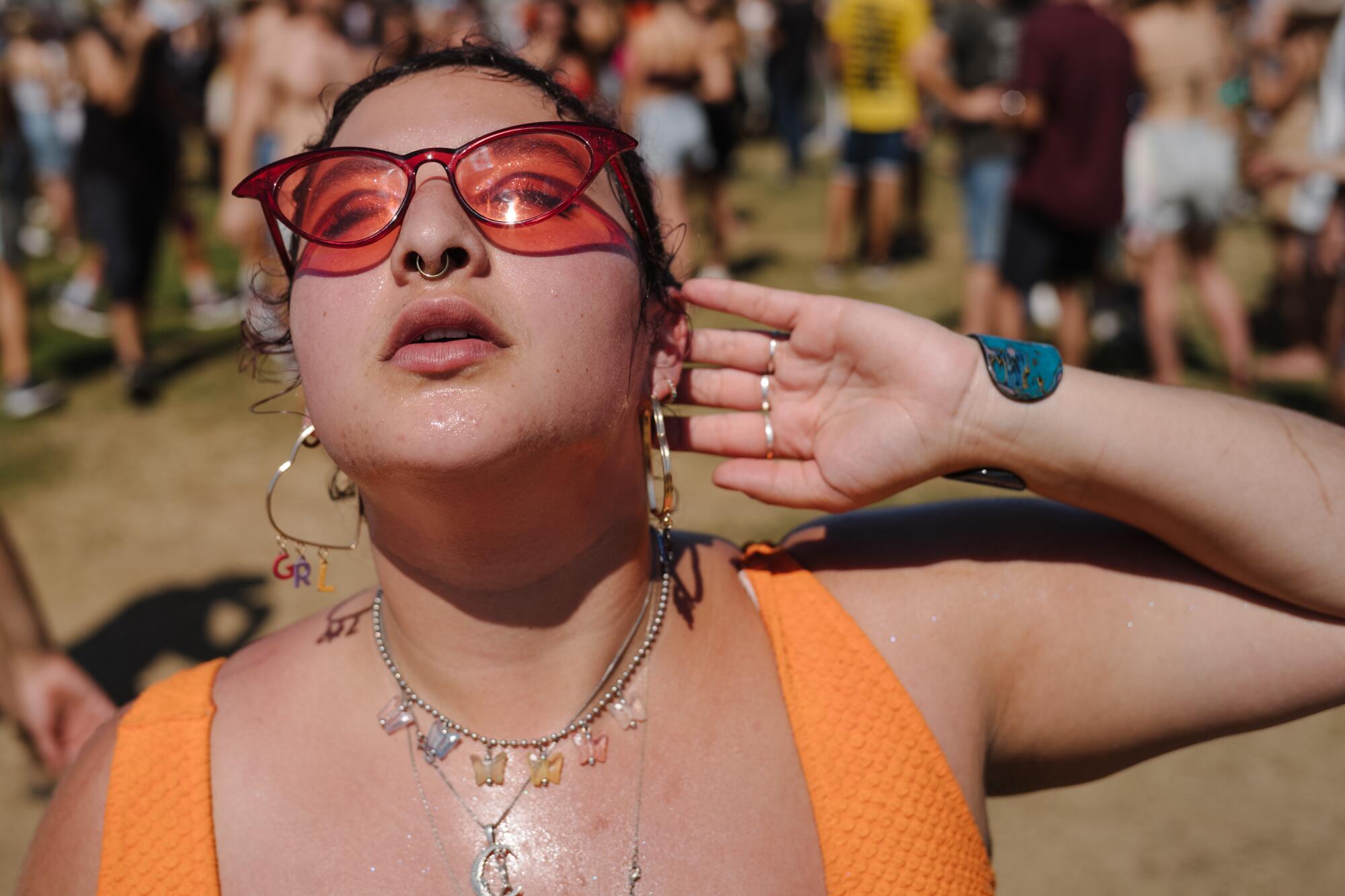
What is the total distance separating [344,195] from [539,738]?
861 mm

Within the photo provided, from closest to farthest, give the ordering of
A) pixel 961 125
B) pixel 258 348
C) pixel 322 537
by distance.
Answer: pixel 258 348
pixel 322 537
pixel 961 125

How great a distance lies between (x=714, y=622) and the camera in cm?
175

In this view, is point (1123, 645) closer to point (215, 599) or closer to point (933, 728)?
point (933, 728)

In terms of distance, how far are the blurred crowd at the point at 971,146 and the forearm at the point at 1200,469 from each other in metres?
2.90

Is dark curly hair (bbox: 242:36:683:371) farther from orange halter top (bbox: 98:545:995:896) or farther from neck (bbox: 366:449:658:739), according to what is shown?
orange halter top (bbox: 98:545:995:896)

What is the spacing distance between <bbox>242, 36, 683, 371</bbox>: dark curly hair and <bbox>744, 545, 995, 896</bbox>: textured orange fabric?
581 millimetres

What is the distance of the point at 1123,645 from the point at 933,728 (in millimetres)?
346

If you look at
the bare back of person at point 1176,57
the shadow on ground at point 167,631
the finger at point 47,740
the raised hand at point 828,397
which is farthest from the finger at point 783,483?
the bare back of person at point 1176,57

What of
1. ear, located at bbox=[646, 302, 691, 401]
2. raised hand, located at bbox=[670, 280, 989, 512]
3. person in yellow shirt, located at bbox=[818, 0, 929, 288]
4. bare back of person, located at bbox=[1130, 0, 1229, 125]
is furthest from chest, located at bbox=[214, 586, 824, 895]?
person in yellow shirt, located at bbox=[818, 0, 929, 288]

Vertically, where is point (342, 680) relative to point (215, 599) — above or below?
above

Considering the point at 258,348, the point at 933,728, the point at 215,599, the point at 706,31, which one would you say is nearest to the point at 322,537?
the point at 215,599

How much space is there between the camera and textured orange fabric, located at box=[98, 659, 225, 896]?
149 cm

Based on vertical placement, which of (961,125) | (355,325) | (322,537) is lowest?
(322,537)

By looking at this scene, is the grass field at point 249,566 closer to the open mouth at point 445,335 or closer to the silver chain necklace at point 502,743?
the silver chain necklace at point 502,743
